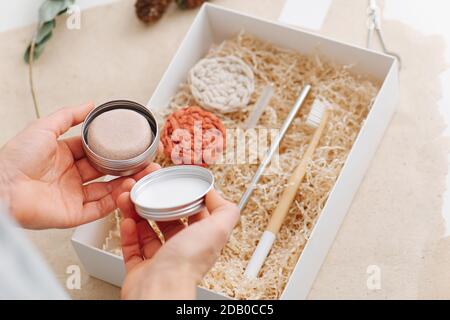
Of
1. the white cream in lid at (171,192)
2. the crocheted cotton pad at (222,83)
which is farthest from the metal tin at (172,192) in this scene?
the crocheted cotton pad at (222,83)

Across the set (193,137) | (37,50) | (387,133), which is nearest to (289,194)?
(193,137)

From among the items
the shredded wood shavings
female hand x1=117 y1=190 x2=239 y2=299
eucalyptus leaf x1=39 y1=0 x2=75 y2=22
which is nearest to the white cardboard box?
the shredded wood shavings

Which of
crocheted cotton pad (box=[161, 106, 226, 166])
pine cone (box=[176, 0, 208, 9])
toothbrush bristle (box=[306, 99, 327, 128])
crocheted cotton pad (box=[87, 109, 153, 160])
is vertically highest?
pine cone (box=[176, 0, 208, 9])

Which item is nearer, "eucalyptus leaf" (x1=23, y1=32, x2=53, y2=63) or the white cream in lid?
the white cream in lid

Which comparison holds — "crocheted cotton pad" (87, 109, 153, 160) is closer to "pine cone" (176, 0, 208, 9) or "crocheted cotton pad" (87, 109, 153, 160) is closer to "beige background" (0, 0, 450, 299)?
"beige background" (0, 0, 450, 299)

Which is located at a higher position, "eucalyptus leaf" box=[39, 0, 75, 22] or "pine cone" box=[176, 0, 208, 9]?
"pine cone" box=[176, 0, 208, 9]

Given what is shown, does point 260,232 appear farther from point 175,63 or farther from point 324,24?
point 324,24

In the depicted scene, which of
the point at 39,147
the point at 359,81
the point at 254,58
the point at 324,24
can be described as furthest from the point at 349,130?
the point at 39,147
